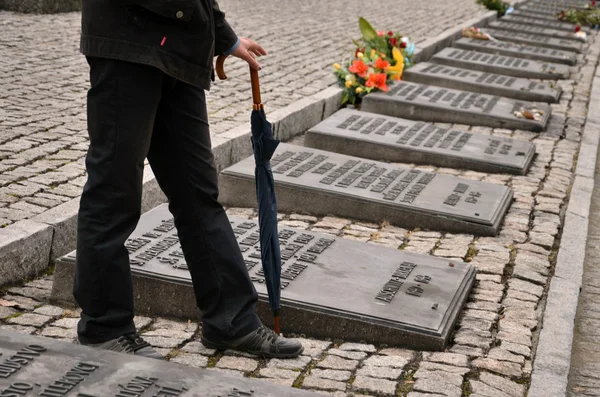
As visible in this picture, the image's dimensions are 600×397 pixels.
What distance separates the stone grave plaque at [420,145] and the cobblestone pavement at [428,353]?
1.06 metres

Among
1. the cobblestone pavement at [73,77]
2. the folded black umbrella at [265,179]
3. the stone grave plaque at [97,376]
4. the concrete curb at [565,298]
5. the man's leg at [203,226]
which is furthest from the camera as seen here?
the cobblestone pavement at [73,77]

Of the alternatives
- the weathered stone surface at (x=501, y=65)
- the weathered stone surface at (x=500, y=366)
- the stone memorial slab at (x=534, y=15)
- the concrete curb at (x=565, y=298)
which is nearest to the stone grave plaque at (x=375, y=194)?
the concrete curb at (x=565, y=298)

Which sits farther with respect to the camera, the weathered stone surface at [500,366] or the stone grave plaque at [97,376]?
the weathered stone surface at [500,366]

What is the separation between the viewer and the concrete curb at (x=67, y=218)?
178 inches

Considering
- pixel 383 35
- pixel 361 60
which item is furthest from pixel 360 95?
pixel 383 35

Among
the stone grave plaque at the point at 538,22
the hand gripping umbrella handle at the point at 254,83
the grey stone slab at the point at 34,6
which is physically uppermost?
the hand gripping umbrella handle at the point at 254,83

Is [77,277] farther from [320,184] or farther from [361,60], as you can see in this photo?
[361,60]

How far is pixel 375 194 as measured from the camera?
6125 mm

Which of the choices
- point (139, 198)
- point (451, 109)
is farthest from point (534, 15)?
point (139, 198)

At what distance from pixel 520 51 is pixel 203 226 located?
10414mm

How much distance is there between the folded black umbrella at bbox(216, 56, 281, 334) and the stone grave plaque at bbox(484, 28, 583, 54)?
1137 cm

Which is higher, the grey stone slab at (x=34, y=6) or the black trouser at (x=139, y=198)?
the black trouser at (x=139, y=198)

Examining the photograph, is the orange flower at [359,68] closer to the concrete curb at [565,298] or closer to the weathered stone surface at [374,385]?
the concrete curb at [565,298]

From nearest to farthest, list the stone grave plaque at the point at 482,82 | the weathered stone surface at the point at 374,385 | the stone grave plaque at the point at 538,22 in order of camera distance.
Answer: the weathered stone surface at the point at 374,385
the stone grave plaque at the point at 482,82
the stone grave plaque at the point at 538,22
